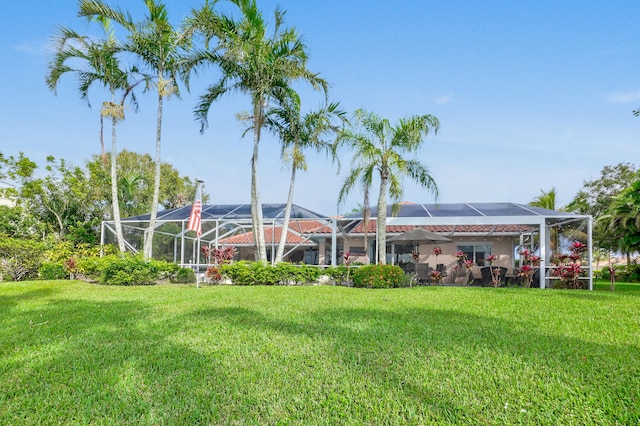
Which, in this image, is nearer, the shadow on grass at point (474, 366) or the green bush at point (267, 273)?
the shadow on grass at point (474, 366)

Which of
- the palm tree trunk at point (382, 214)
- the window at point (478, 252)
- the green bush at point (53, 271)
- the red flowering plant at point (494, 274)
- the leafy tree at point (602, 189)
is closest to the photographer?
the palm tree trunk at point (382, 214)

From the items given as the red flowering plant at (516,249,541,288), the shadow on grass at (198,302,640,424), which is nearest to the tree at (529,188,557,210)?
the red flowering plant at (516,249,541,288)

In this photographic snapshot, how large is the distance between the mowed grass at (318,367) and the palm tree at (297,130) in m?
8.87

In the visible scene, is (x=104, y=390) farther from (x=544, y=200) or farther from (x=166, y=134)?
(x=544, y=200)

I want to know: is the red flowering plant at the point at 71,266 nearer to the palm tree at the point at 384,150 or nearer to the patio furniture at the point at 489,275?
the palm tree at the point at 384,150

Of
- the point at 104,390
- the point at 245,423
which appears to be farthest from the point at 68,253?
the point at 245,423

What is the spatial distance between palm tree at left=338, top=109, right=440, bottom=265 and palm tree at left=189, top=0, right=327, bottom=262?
234 centimetres

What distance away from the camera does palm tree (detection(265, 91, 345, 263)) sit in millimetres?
16172

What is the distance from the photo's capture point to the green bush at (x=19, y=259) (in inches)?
647

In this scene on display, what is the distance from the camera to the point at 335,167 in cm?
1689

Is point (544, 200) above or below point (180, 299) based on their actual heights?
above

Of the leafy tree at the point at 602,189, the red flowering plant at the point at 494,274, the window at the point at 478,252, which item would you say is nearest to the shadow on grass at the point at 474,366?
the red flowering plant at the point at 494,274

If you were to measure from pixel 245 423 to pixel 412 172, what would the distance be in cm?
1349

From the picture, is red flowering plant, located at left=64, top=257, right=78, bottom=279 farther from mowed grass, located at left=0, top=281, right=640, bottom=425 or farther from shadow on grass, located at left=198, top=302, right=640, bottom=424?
shadow on grass, located at left=198, top=302, right=640, bottom=424
